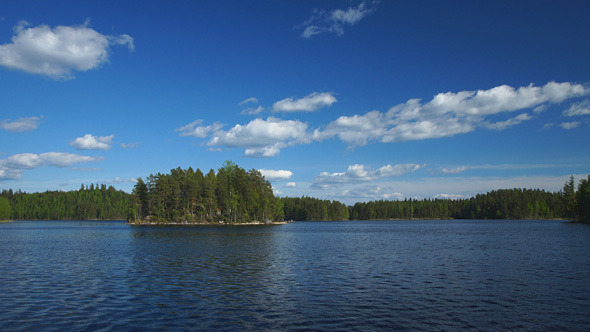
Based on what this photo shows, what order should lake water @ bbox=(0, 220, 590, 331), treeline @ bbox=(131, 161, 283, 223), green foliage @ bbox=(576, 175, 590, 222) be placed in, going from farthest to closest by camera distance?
treeline @ bbox=(131, 161, 283, 223)
green foliage @ bbox=(576, 175, 590, 222)
lake water @ bbox=(0, 220, 590, 331)

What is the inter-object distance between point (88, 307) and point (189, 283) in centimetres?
848

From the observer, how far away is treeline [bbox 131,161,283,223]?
149750mm

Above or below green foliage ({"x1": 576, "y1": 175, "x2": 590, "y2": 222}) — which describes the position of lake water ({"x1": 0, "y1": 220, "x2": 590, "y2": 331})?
below

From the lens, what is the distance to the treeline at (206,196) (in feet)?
491

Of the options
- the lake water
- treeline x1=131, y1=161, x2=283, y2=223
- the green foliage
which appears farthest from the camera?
treeline x1=131, y1=161, x2=283, y2=223

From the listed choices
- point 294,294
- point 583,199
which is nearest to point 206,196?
point 294,294

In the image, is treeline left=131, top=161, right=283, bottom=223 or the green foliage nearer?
the green foliage

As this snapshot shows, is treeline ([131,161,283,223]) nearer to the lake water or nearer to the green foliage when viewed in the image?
the lake water

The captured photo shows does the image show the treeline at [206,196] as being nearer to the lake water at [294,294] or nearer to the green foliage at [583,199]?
the lake water at [294,294]

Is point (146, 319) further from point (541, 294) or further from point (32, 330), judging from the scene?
point (541, 294)

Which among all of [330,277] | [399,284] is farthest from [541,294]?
[330,277]

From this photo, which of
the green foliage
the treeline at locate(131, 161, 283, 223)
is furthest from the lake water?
the green foliage

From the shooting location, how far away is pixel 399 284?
29328mm

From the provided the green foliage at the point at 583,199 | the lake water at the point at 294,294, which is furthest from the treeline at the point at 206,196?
the green foliage at the point at 583,199
